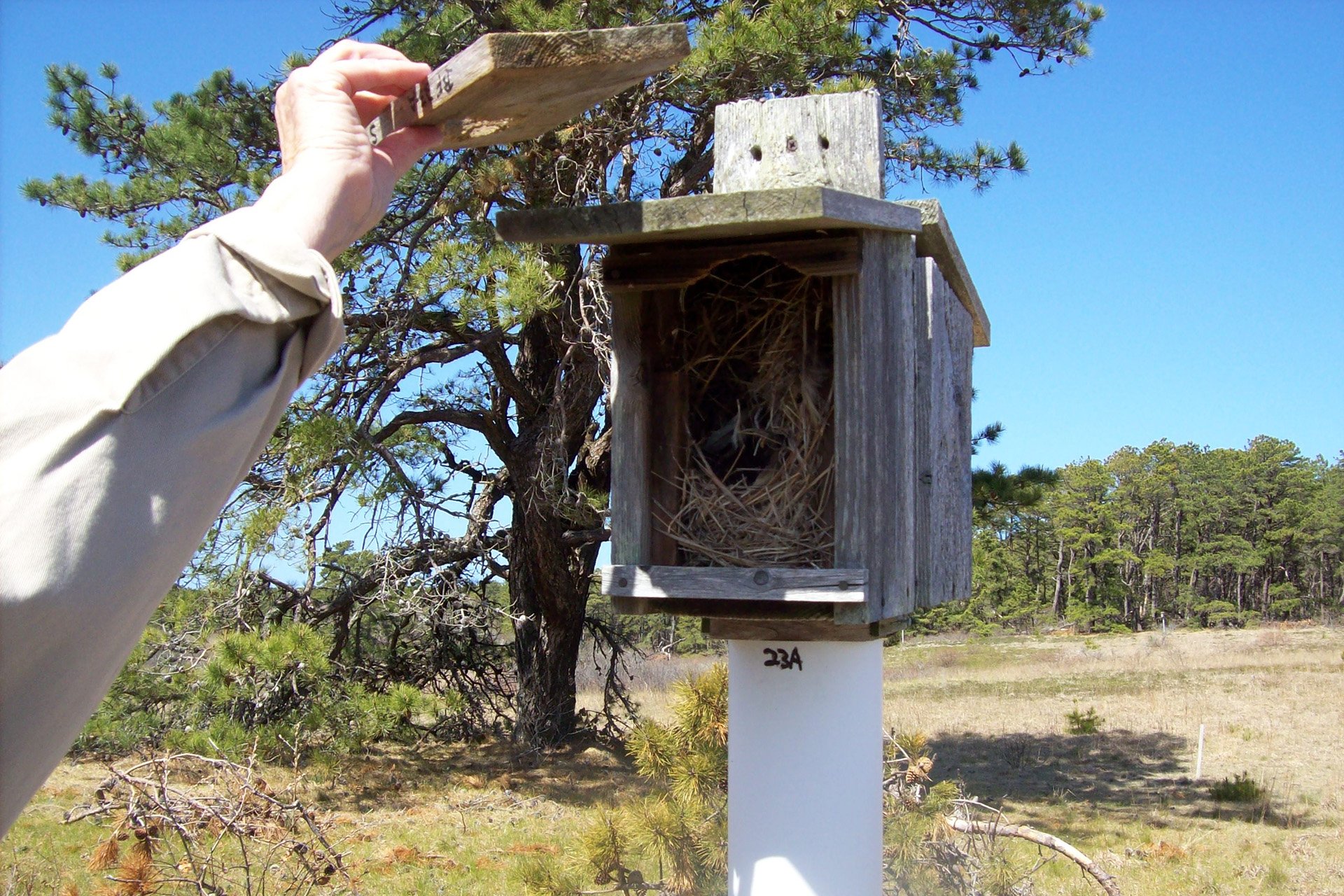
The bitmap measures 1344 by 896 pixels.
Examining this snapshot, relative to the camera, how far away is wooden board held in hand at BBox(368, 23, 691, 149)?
135 centimetres

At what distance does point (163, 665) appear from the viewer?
260 inches

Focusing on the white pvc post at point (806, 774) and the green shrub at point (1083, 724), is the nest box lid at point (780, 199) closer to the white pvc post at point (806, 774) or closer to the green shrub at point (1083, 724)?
the white pvc post at point (806, 774)

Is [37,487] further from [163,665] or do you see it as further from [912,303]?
[163,665]

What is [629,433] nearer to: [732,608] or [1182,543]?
[732,608]

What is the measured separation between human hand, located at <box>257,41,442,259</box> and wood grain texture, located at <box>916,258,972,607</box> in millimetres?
1998

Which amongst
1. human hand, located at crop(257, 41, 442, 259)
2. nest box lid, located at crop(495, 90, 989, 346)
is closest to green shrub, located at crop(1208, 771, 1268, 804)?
nest box lid, located at crop(495, 90, 989, 346)

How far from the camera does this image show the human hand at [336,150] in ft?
2.53

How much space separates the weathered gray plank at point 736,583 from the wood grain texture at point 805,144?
100 centimetres

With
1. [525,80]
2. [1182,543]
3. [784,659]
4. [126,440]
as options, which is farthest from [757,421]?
[1182,543]

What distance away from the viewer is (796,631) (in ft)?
8.96

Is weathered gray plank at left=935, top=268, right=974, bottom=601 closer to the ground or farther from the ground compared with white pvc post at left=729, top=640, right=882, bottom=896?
farther from the ground

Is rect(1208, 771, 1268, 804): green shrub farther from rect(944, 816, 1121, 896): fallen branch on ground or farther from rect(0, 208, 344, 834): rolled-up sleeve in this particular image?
rect(0, 208, 344, 834): rolled-up sleeve

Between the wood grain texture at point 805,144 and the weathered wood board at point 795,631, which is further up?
the wood grain texture at point 805,144

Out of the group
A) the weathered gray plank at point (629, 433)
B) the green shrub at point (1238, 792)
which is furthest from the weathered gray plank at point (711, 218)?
the green shrub at point (1238, 792)
